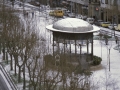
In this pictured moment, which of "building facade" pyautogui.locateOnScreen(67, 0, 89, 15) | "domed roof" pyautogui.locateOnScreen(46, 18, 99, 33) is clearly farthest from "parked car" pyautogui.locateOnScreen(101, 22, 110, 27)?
"domed roof" pyautogui.locateOnScreen(46, 18, 99, 33)

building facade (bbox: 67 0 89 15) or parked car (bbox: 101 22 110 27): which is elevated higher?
building facade (bbox: 67 0 89 15)

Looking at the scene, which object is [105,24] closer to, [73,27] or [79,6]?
[79,6]

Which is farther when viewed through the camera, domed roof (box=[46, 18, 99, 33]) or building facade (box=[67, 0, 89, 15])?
building facade (box=[67, 0, 89, 15])

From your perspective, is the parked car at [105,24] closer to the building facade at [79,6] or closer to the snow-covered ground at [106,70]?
the building facade at [79,6]

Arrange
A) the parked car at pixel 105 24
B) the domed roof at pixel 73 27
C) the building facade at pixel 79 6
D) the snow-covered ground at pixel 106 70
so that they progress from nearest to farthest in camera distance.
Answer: the snow-covered ground at pixel 106 70
the domed roof at pixel 73 27
the parked car at pixel 105 24
the building facade at pixel 79 6

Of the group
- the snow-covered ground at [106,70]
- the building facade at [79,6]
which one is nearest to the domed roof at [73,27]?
the snow-covered ground at [106,70]

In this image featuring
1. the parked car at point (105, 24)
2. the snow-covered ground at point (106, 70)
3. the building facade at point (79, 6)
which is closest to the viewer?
the snow-covered ground at point (106, 70)

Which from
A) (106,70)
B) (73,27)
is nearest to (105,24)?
(73,27)

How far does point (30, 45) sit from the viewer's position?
119 ft

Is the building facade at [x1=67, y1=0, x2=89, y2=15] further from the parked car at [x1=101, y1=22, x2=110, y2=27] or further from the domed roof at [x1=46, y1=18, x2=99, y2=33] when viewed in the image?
the domed roof at [x1=46, y1=18, x2=99, y2=33]

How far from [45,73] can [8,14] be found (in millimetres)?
26721

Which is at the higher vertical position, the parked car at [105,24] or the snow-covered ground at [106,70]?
the parked car at [105,24]

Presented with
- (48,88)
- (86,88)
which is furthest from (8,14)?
(86,88)

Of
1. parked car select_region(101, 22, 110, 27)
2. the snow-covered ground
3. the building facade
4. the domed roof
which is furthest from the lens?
the building facade
